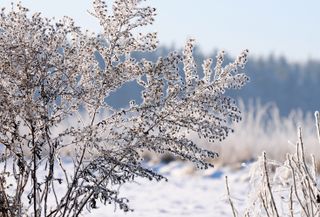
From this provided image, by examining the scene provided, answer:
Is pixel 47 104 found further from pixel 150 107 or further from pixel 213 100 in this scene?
pixel 213 100

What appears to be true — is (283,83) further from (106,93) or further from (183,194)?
(106,93)

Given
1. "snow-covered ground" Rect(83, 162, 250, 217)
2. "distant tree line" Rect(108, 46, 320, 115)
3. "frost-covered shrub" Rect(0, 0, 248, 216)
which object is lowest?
"frost-covered shrub" Rect(0, 0, 248, 216)

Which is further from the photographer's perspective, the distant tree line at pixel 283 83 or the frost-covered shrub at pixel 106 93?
the distant tree line at pixel 283 83

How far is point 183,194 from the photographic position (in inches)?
405

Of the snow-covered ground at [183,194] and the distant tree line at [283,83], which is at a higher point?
the distant tree line at [283,83]

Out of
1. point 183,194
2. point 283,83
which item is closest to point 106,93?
point 183,194

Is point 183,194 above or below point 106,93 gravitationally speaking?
above

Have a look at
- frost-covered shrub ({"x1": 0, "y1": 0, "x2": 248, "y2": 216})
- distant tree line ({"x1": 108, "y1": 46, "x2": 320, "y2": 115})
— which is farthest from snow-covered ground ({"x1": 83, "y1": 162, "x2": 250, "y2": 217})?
distant tree line ({"x1": 108, "y1": 46, "x2": 320, "y2": 115})

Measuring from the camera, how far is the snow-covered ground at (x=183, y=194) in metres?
8.27

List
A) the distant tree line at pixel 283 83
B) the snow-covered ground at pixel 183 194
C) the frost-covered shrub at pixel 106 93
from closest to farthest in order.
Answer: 1. the frost-covered shrub at pixel 106 93
2. the snow-covered ground at pixel 183 194
3. the distant tree line at pixel 283 83

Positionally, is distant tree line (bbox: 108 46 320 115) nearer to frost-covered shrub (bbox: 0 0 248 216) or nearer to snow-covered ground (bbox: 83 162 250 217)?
snow-covered ground (bbox: 83 162 250 217)

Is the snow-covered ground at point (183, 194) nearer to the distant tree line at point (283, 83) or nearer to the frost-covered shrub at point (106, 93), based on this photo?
the frost-covered shrub at point (106, 93)

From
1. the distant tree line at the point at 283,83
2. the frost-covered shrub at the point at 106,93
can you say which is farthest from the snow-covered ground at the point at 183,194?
the distant tree line at the point at 283,83

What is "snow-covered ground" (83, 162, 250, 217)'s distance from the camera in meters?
8.27
